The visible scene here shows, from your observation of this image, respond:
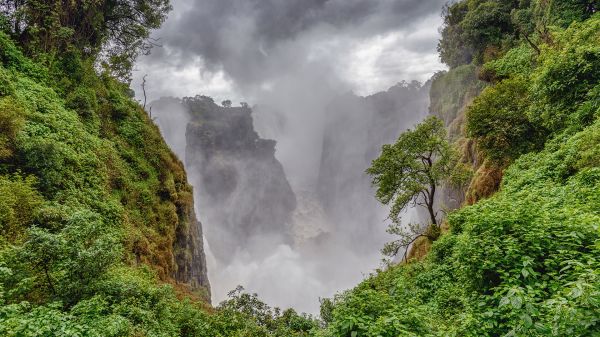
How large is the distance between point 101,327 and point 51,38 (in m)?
20.0

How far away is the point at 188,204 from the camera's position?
24.0 meters

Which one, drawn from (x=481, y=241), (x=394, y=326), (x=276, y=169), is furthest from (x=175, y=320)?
(x=276, y=169)

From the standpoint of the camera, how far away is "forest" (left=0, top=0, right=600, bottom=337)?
17.9ft

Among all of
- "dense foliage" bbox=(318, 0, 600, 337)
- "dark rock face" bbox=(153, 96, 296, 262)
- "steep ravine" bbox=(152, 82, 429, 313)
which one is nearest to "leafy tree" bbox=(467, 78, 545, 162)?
"dense foliage" bbox=(318, 0, 600, 337)

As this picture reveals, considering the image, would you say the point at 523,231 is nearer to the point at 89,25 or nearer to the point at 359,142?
the point at 89,25

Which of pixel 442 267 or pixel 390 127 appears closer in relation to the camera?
pixel 442 267

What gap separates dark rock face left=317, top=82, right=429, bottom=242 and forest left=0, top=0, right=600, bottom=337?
9350cm

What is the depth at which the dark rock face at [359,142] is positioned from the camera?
121m

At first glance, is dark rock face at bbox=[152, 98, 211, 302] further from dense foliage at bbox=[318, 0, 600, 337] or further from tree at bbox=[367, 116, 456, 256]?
tree at bbox=[367, 116, 456, 256]

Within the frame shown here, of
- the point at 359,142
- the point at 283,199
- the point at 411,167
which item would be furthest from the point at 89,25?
the point at 359,142

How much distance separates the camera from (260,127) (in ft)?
525

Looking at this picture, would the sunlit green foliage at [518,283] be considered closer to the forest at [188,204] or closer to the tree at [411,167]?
the forest at [188,204]

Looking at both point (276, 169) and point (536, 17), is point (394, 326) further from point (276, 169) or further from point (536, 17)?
point (276, 169)

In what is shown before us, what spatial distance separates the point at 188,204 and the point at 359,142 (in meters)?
117
